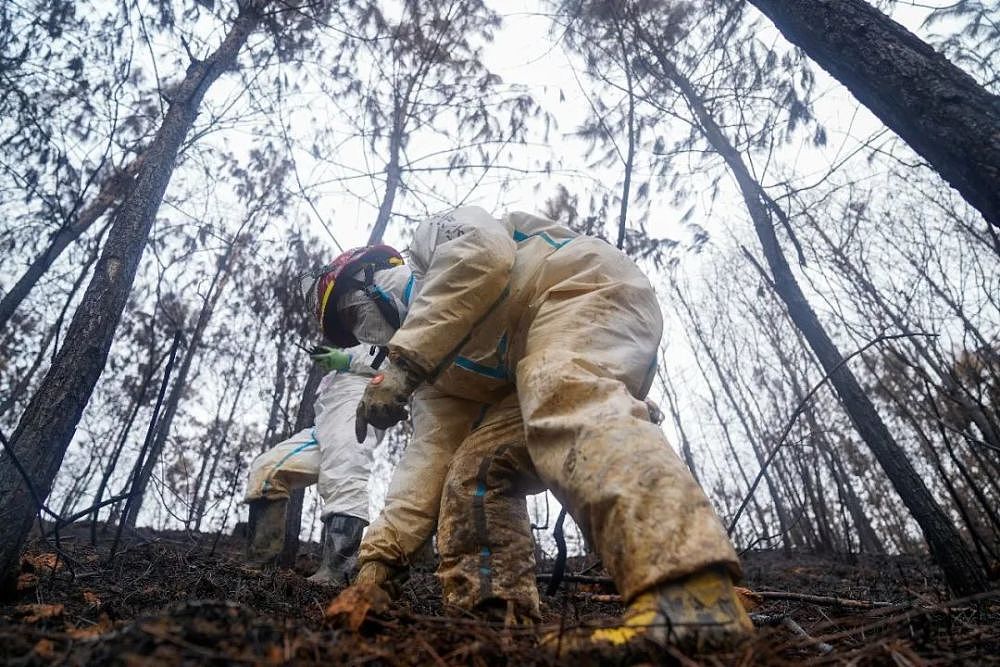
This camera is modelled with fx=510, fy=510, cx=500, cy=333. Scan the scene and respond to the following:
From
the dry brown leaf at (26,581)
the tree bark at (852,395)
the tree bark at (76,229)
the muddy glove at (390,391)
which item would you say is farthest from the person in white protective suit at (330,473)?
the tree bark at (76,229)

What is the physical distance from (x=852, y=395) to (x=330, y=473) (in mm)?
4243

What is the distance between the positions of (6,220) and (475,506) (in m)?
7.20

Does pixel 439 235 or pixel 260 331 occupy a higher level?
pixel 260 331

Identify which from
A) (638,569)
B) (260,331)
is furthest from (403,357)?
(260,331)

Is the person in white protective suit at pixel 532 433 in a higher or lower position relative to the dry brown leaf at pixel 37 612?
higher

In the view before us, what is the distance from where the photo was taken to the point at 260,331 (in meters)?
10.5

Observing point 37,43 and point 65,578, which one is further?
point 37,43

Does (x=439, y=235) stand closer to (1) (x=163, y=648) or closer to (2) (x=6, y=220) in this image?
(1) (x=163, y=648)

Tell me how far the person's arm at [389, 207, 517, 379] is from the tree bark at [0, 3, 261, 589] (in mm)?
1695

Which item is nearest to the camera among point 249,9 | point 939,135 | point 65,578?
point 939,135

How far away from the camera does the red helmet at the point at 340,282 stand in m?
2.90

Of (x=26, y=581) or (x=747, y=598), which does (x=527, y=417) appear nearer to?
(x=747, y=598)

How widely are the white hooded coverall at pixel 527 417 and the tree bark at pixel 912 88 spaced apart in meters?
1.29

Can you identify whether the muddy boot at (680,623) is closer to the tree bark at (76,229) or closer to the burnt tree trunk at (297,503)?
the burnt tree trunk at (297,503)
